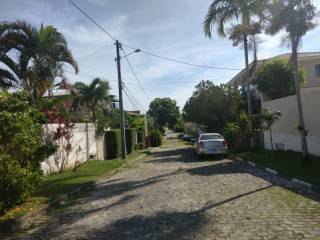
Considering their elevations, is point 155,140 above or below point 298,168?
above

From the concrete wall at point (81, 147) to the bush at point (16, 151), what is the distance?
6288mm

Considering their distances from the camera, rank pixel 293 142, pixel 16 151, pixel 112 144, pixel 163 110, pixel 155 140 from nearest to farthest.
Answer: pixel 16 151 → pixel 293 142 → pixel 112 144 → pixel 155 140 → pixel 163 110

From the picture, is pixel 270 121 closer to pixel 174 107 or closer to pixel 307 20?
pixel 307 20

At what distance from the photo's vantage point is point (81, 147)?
21.6 meters

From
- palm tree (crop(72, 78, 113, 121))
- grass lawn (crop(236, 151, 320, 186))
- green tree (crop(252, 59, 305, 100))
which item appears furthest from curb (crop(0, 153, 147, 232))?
palm tree (crop(72, 78, 113, 121))

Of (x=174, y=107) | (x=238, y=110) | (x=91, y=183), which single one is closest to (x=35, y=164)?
(x=91, y=183)

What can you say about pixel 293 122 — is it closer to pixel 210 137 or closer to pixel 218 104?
pixel 210 137

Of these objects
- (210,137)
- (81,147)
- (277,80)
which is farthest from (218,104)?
(81,147)

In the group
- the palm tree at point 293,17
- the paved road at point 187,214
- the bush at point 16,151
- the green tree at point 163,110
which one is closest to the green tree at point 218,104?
the palm tree at point 293,17

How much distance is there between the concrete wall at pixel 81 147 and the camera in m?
17.0

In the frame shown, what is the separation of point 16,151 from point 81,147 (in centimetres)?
1207

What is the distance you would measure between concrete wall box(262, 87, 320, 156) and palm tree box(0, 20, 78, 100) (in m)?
11.4

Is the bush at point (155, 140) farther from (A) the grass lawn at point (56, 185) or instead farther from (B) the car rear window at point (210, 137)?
(A) the grass lawn at point (56, 185)

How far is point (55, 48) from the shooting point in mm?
17375
